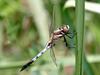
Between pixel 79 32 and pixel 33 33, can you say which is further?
pixel 33 33

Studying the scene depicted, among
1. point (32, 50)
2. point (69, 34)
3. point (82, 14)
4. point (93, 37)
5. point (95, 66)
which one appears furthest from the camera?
point (93, 37)

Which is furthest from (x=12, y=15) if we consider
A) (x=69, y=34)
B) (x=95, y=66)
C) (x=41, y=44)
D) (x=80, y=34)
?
(x=80, y=34)

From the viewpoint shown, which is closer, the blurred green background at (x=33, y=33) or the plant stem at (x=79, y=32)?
the plant stem at (x=79, y=32)

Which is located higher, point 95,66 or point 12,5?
point 12,5

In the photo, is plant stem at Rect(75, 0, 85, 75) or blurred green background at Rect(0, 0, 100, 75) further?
blurred green background at Rect(0, 0, 100, 75)

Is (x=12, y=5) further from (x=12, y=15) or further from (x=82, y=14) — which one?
(x=82, y=14)

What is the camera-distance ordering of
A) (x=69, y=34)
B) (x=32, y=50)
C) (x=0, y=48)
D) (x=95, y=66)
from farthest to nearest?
(x=0, y=48)
(x=95, y=66)
(x=32, y=50)
(x=69, y=34)

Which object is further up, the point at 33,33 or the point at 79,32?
the point at 79,32

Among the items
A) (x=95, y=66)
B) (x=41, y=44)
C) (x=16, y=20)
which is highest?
(x=16, y=20)
